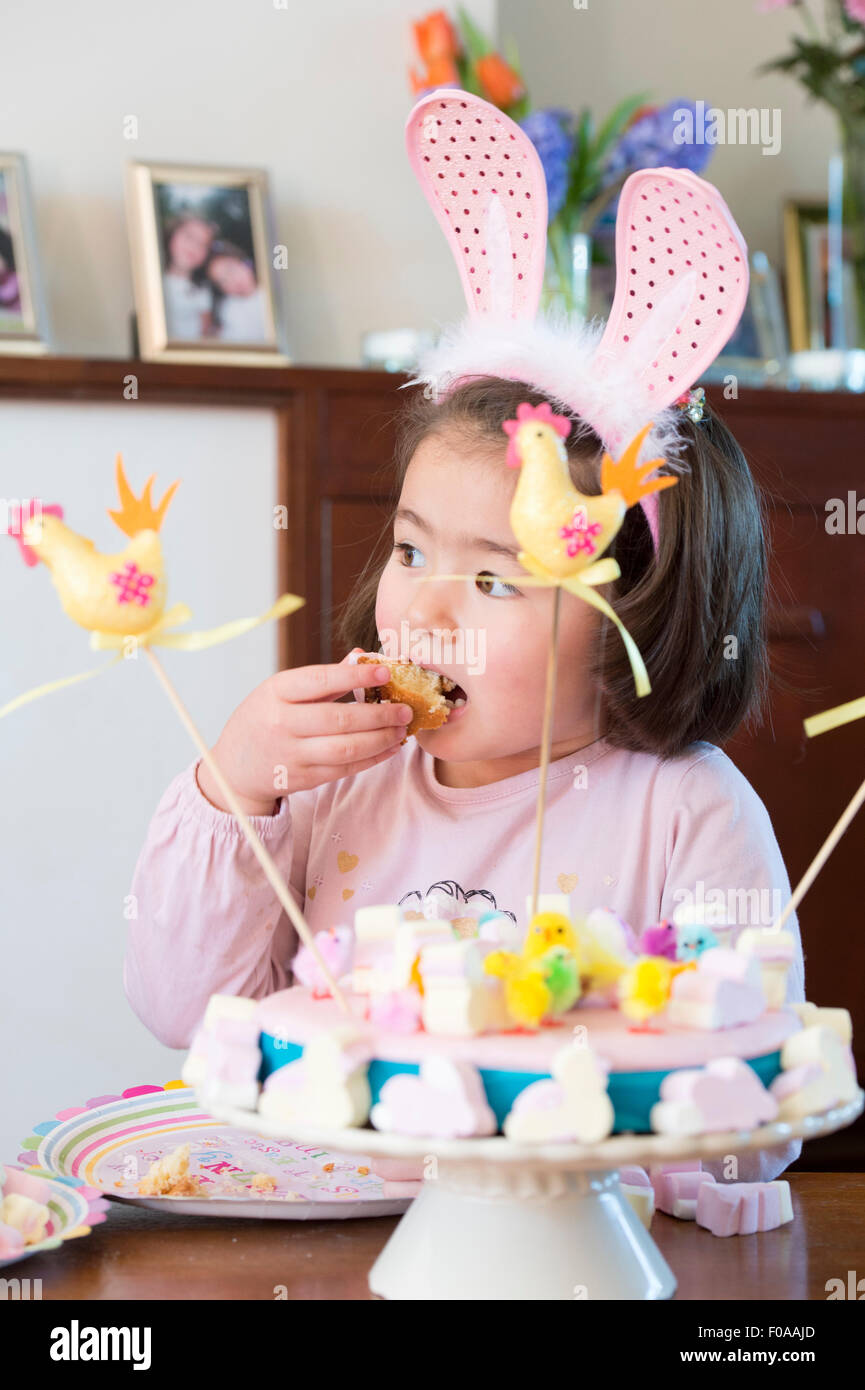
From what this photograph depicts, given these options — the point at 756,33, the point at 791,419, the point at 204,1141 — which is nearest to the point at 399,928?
the point at 204,1141

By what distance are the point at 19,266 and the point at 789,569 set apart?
3.99ft

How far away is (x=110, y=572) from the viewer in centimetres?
66

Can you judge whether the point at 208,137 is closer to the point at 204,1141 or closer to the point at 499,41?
the point at 499,41

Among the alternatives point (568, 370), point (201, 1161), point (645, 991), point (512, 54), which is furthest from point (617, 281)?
point (512, 54)

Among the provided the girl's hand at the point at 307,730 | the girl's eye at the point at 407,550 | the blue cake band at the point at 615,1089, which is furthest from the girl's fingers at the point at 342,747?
the blue cake band at the point at 615,1089

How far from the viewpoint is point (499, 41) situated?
248 centimetres

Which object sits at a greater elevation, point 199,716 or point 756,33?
point 756,33

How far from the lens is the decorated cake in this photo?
2.00 feet

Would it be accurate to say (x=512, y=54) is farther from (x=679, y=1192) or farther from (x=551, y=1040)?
(x=551, y=1040)

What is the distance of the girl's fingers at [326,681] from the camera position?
3.49 ft

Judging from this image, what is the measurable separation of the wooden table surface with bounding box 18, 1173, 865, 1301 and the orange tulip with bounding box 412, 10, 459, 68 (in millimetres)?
1831

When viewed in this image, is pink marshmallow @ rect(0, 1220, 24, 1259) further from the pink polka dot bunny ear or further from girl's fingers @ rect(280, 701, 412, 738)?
the pink polka dot bunny ear
